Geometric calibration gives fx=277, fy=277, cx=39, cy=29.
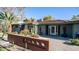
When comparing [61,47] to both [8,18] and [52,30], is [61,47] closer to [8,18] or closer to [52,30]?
[52,30]

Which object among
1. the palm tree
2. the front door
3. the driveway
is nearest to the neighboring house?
the front door

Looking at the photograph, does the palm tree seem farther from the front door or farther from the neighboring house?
the front door

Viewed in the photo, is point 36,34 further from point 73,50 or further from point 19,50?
point 73,50

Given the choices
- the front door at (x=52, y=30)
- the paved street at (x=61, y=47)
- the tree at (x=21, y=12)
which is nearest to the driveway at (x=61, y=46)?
the paved street at (x=61, y=47)

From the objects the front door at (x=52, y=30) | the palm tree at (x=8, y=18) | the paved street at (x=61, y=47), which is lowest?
the paved street at (x=61, y=47)

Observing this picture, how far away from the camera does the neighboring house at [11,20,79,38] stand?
923 cm

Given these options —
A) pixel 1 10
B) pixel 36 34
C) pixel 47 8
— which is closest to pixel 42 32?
pixel 36 34

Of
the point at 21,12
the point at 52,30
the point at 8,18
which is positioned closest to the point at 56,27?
the point at 52,30

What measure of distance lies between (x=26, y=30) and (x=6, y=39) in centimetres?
79

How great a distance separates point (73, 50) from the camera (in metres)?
9.05

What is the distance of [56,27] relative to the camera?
955 cm

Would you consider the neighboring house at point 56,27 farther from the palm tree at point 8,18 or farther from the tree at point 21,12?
the palm tree at point 8,18

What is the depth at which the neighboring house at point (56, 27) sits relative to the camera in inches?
364
